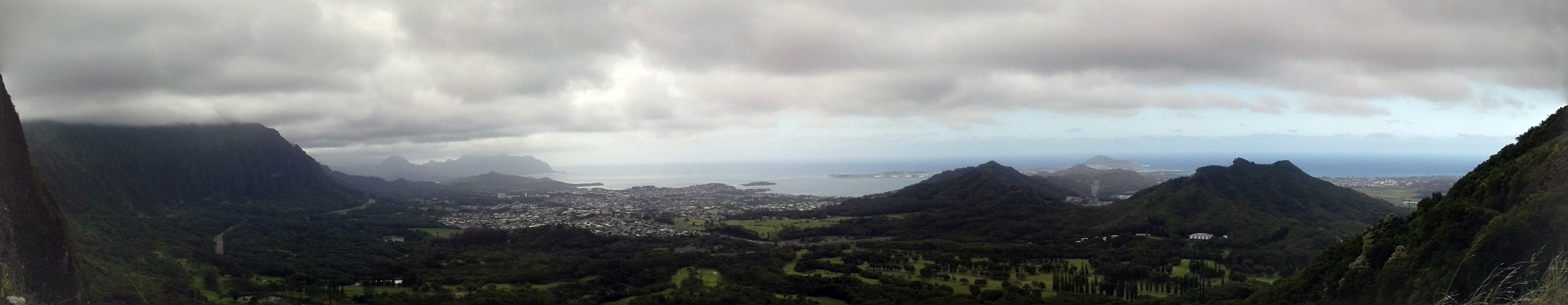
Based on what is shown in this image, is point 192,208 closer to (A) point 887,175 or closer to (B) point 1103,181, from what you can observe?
(B) point 1103,181

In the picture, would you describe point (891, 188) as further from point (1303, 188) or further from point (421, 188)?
point (421, 188)

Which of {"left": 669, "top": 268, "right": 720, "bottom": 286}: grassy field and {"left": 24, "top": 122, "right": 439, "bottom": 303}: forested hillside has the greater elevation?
{"left": 24, "top": 122, "right": 439, "bottom": 303}: forested hillside

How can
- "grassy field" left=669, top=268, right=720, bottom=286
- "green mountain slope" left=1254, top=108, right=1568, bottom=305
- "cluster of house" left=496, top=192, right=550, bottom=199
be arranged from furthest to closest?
"cluster of house" left=496, top=192, right=550, bottom=199
"grassy field" left=669, top=268, right=720, bottom=286
"green mountain slope" left=1254, top=108, right=1568, bottom=305

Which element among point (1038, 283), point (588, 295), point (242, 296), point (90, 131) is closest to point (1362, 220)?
point (1038, 283)

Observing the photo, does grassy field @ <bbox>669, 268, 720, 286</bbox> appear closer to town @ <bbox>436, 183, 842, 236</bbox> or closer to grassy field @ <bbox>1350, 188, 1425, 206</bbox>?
town @ <bbox>436, 183, 842, 236</bbox>

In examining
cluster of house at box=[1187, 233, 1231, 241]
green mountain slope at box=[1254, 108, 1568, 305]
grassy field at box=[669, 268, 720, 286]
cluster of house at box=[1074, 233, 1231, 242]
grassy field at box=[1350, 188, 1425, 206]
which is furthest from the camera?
grassy field at box=[1350, 188, 1425, 206]

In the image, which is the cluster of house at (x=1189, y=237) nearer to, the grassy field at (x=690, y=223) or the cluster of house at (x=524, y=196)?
the grassy field at (x=690, y=223)

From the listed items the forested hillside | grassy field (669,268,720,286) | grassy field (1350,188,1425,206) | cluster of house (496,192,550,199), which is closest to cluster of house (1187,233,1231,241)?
grassy field (1350,188,1425,206)
